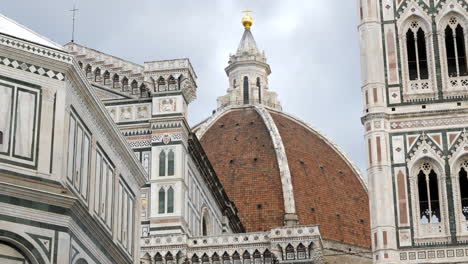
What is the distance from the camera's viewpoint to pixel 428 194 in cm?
2839

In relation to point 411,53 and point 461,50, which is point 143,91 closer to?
point 411,53

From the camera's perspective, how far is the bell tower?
75.6 m

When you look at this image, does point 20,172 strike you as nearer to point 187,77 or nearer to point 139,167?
point 139,167

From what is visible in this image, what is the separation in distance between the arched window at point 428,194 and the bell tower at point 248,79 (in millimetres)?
46574

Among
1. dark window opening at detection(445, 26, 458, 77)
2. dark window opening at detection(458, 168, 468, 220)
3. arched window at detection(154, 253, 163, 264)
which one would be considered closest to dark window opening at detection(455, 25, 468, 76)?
dark window opening at detection(445, 26, 458, 77)

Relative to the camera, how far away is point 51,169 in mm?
12523

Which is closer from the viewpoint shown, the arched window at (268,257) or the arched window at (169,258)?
the arched window at (169,258)

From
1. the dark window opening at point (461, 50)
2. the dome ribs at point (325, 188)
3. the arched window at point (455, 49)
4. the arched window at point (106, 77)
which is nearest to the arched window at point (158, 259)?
the arched window at point (106, 77)

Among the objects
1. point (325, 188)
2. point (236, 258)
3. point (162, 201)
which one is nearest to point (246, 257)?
point (236, 258)

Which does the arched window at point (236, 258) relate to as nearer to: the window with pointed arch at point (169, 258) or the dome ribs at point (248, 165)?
the window with pointed arch at point (169, 258)

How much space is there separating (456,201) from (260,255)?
7598mm

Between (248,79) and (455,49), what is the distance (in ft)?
154

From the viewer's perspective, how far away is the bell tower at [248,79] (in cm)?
7556

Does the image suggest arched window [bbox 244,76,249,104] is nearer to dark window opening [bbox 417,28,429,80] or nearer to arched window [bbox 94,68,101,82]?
arched window [bbox 94,68,101,82]
